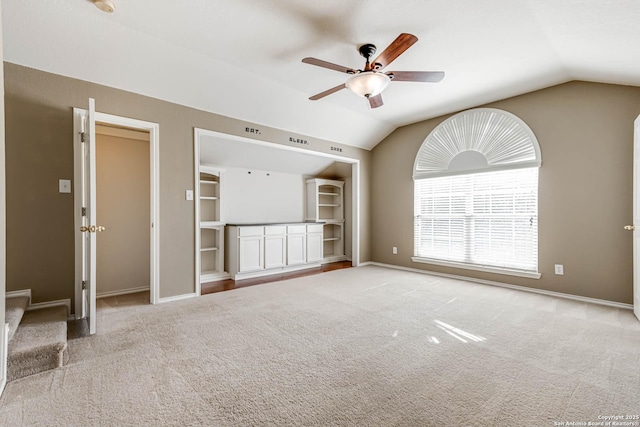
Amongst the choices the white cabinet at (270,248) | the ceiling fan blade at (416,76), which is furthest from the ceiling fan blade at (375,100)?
the white cabinet at (270,248)

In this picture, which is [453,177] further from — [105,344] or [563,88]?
[105,344]

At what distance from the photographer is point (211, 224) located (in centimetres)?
480

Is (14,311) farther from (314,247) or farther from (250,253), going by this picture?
(314,247)

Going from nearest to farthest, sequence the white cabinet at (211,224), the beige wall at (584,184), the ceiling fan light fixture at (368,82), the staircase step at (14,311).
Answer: the staircase step at (14,311) < the ceiling fan light fixture at (368,82) < the beige wall at (584,184) < the white cabinet at (211,224)

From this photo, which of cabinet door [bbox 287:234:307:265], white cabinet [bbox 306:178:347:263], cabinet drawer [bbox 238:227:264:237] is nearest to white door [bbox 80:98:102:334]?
cabinet drawer [bbox 238:227:264:237]

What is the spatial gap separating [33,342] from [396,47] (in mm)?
3365

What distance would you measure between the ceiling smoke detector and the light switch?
165 cm

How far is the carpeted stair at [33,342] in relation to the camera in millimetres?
1859

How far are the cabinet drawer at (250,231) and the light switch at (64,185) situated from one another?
2193 millimetres

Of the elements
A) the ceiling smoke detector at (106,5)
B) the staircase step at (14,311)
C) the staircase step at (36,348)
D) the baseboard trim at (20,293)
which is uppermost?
the ceiling smoke detector at (106,5)

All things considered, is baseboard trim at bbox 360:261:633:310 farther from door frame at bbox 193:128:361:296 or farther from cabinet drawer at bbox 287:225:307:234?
cabinet drawer at bbox 287:225:307:234

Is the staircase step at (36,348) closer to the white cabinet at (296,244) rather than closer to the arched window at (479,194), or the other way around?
the white cabinet at (296,244)

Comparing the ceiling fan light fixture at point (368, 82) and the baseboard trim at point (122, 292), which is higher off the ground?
the ceiling fan light fixture at point (368, 82)

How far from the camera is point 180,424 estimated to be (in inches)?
56.6
